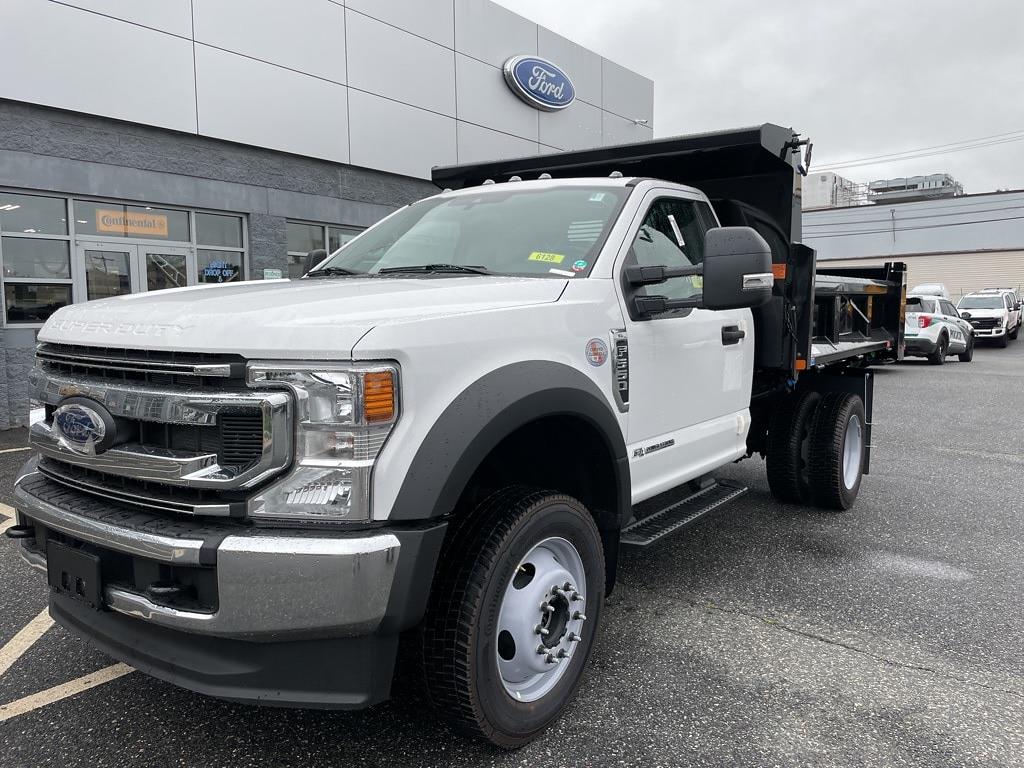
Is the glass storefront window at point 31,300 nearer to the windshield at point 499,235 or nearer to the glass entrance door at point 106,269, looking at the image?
the glass entrance door at point 106,269

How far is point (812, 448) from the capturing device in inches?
217

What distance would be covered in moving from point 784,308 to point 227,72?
983cm

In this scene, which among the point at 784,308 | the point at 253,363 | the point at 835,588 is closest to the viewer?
the point at 253,363

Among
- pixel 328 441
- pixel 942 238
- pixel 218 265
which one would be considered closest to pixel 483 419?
pixel 328 441

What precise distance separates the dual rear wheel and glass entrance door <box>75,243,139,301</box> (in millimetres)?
8833

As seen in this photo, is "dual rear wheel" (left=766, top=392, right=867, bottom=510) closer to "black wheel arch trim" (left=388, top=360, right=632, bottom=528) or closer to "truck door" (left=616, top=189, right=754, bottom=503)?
"truck door" (left=616, top=189, right=754, bottom=503)

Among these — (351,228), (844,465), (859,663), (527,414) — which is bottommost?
(859,663)

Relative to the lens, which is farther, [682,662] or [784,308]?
[784,308]

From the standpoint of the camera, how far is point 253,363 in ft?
7.07

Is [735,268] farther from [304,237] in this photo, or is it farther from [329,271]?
[304,237]

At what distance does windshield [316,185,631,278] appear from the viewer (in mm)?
3328

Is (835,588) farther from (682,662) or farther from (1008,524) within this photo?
(1008,524)

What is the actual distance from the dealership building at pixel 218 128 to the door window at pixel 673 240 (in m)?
8.38

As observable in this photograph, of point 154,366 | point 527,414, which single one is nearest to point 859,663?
point 527,414
